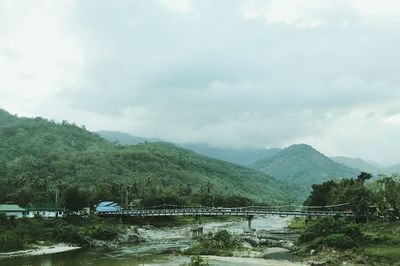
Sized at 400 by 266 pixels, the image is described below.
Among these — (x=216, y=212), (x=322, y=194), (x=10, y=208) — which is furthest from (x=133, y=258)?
(x=322, y=194)

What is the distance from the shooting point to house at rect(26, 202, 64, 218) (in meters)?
108

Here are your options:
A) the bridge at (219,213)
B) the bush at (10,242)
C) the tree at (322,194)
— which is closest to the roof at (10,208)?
the bridge at (219,213)

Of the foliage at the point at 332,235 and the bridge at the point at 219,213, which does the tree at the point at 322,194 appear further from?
the foliage at the point at 332,235

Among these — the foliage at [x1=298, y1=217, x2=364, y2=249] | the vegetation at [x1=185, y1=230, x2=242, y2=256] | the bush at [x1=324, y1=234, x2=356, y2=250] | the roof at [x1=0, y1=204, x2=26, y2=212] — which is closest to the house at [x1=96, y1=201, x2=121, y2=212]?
the roof at [x1=0, y1=204, x2=26, y2=212]

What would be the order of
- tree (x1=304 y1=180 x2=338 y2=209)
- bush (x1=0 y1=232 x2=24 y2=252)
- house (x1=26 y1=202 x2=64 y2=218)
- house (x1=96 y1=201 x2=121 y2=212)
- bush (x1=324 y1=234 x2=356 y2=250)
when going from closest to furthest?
bush (x1=324 y1=234 x2=356 y2=250), bush (x1=0 y1=232 x2=24 y2=252), house (x1=26 y1=202 x2=64 y2=218), house (x1=96 y1=201 x2=121 y2=212), tree (x1=304 y1=180 x2=338 y2=209)

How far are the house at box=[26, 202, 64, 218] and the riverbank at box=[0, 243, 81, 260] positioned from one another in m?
29.2

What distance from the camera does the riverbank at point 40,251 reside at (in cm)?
6875

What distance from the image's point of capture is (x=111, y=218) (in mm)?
118375

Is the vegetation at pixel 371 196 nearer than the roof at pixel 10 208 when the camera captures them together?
Yes

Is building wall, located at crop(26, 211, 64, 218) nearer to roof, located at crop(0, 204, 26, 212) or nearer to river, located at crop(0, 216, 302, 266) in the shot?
roof, located at crop(0, 204, 26, 212)

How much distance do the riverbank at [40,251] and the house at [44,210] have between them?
95.7 ft

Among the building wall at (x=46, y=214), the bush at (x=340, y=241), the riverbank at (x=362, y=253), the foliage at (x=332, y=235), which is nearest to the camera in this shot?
the riverbank at (x=362, y=253)

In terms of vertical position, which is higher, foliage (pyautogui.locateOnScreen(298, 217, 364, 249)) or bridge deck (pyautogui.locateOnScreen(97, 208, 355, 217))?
bridge deck (pyautogui.locateOnScreen(97, 208, 355, 217))

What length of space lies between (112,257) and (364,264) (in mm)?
34804
